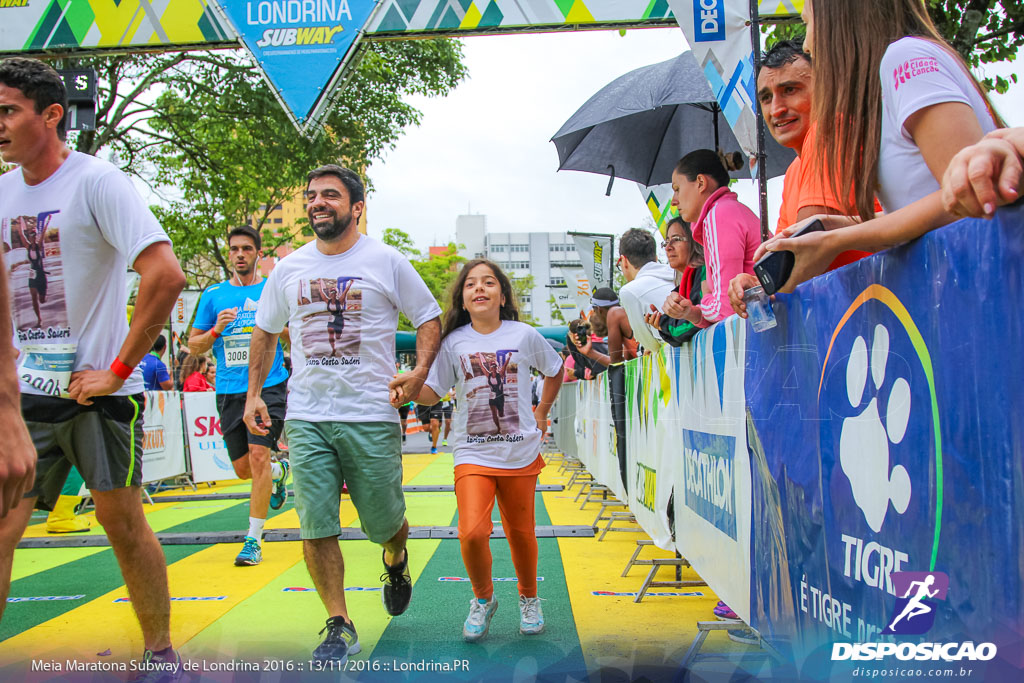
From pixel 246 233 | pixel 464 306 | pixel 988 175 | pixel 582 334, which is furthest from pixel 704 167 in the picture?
pixel 246 233

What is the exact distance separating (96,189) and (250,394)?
1.48 m

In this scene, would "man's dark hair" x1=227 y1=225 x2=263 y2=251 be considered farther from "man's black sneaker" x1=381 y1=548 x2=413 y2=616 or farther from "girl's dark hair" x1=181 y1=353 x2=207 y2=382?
"girl's dark hair" x1=181 y1=353 x2=207 y2=382

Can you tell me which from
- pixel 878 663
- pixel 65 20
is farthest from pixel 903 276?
pixel 65 20

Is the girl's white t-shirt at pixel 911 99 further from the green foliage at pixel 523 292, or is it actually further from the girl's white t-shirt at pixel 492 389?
the green foliage at pixel 523 292

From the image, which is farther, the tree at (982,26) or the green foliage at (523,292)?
the tree at (982,26)

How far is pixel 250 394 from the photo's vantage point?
429cm

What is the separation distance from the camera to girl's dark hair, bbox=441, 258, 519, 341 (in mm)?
4586

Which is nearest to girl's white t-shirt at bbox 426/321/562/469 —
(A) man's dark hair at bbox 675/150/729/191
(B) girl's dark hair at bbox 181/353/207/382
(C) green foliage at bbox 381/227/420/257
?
(A) man's dark hair at bbox 675/150/729/191

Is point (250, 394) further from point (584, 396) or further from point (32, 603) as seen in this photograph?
point (584, 396)

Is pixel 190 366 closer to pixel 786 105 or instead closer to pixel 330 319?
pixel 330 319

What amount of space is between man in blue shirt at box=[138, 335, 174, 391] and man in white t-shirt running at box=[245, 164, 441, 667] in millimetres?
7126

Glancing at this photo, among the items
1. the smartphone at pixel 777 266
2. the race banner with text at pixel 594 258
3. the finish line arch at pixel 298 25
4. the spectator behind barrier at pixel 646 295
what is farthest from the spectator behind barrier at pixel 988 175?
the race banner with text at pixel 594 258

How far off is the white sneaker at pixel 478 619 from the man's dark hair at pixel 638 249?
113 inches

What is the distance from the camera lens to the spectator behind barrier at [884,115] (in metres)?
1.78
